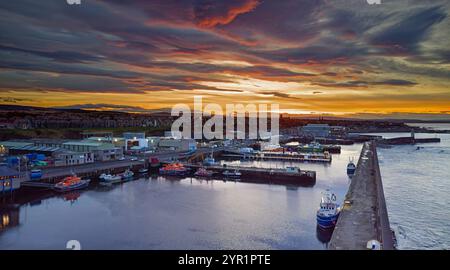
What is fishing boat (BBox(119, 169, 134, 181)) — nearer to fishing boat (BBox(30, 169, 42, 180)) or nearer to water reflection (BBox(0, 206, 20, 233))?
fishing boat (BBox(30, 169, 42, 180))

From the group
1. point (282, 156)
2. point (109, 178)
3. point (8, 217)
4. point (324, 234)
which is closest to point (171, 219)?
point (324, 234)

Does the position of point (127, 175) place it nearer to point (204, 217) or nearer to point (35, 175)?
point (35, 175)

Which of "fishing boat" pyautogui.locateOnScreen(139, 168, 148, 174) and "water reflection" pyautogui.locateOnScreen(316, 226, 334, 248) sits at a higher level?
"fishing boat" pyautogui.locateOnScreen(139, 168, 148, 174)

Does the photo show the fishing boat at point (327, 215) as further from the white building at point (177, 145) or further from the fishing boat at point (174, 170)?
the white building at point (177, 145)

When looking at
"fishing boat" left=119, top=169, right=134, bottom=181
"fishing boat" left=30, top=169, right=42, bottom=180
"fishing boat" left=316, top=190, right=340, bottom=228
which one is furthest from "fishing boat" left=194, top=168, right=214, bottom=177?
"fishing boat" left=316, top=190, right=340, bottom=228

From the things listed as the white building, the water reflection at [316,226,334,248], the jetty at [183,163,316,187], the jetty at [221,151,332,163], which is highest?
the white building

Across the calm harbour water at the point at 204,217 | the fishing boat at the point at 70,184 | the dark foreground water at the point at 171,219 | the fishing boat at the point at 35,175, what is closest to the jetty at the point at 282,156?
the calm harbour water at the point at 204,217

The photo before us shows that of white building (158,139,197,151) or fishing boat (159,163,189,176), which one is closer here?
fishing boat (159,163,189,176)
